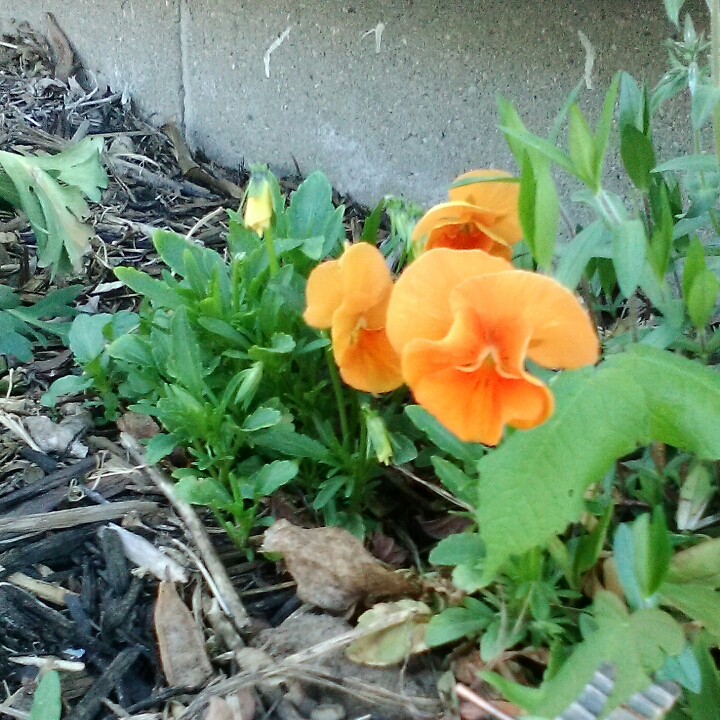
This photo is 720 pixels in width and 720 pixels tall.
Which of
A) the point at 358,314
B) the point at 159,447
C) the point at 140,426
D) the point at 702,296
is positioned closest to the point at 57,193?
the point at 140,426

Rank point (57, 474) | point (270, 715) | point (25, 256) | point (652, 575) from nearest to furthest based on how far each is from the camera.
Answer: point (652, 575) < point (270, 715) < point (57, 474) < point (25, 256)

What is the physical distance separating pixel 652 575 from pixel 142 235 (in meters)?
1.62

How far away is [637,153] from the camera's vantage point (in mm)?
949

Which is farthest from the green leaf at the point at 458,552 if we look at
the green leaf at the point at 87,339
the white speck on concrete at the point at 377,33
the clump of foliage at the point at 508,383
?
the white speck on concrete at the point at 377,33

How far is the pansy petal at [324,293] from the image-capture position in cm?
96

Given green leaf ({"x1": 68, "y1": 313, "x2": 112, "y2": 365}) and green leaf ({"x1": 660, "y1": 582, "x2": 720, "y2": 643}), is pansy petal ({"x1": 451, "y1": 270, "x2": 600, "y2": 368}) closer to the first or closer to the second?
green leaf ({"x1": 660, "y1": 582, "x2": 720, "y2": 643})

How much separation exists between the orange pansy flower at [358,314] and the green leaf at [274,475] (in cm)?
19

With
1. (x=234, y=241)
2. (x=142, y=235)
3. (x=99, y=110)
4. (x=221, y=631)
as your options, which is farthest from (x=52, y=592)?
(x=99, y=110)

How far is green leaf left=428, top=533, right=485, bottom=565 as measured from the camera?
92 centimetres

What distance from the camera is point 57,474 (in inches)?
52.5

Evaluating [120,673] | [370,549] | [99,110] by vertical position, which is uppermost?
[99,110]

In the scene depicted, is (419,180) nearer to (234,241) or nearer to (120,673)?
(234,241)

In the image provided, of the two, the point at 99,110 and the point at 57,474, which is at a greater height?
the point at 99,110

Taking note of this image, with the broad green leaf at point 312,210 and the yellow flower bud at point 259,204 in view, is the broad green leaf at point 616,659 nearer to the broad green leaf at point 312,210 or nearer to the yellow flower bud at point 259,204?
the yellow flower bud at point 259,204
